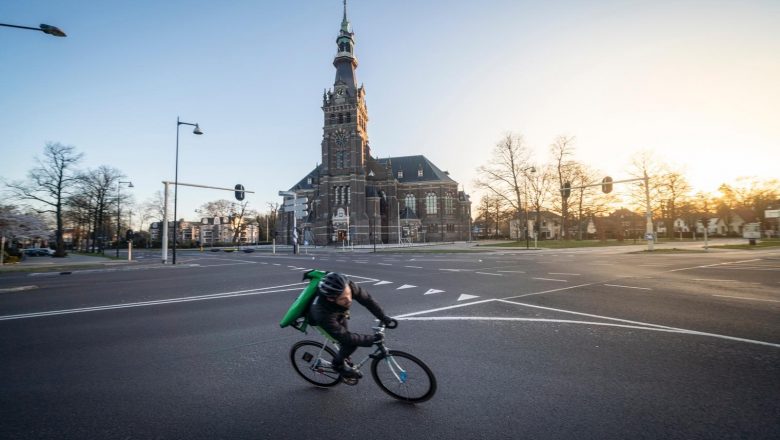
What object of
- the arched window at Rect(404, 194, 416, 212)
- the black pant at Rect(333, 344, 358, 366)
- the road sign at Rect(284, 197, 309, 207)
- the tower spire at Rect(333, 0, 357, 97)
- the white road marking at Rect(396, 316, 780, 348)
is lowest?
the white road marking at Rect(396, 316, 780, 348)

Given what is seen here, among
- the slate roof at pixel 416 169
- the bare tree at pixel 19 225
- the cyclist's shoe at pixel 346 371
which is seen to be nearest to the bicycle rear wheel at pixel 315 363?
the cyclist's shoe at pixel 346 371

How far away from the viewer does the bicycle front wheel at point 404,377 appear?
3.11m

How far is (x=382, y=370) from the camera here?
334 centimetres

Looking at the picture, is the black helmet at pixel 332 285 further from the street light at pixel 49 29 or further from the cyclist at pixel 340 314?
the street light at pixel 49 29

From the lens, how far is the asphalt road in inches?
108

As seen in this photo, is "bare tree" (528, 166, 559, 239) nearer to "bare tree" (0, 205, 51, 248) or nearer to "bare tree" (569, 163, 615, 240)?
"bare tree" (569, 163, 615, 240)

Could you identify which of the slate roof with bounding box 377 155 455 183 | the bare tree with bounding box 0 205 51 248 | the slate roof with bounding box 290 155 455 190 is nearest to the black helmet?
the bare tree with bounding box 0 205 51 248

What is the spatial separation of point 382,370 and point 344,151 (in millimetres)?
58127

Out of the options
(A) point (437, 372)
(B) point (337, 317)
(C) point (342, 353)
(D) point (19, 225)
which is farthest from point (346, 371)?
(D) point (19, 225)

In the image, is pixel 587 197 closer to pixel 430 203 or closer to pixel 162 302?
pixel 430 203

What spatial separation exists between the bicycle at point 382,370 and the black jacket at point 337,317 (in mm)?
137

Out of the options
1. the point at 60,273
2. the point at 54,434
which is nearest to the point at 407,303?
the point at 54,434

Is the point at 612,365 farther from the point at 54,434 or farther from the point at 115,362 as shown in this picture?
the point at 115,362

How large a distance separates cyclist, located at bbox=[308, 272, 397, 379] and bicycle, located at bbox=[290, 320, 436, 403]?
0.35 ft
